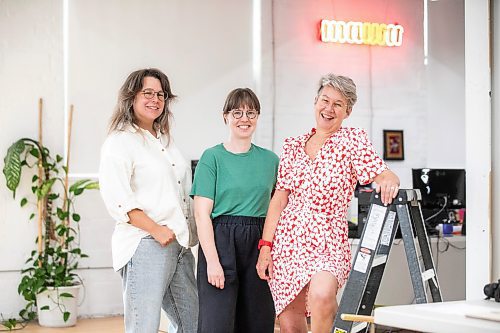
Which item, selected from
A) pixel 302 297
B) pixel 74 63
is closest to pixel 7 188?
pixel 74 63

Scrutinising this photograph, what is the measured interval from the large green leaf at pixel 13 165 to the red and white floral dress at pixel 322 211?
12.4 ft

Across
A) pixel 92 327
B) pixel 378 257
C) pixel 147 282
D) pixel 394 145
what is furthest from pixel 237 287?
pixel 394 145

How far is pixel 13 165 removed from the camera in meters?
6.68

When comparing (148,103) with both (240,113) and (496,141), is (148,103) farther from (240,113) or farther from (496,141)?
(496,141)

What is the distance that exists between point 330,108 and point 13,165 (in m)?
3.99

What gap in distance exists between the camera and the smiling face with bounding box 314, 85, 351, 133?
3.34 metres

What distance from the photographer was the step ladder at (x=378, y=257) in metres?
3.14

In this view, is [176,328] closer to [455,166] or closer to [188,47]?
[188,47]

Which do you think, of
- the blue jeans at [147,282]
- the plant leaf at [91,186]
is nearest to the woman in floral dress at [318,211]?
the blue jeans at [147,282]

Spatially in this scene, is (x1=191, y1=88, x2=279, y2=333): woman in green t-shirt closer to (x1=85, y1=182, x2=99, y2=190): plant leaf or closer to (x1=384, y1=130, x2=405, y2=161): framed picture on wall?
(x1=85, y1=182, x2=99, y2=190): plant leaf

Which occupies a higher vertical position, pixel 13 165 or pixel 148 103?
pixel 148 103

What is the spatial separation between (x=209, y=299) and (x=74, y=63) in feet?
13.5

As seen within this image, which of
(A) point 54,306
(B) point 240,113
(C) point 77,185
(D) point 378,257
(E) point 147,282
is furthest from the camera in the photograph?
(C) point 77,185

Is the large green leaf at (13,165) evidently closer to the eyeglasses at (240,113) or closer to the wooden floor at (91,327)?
the wooden floor at (91,327)
